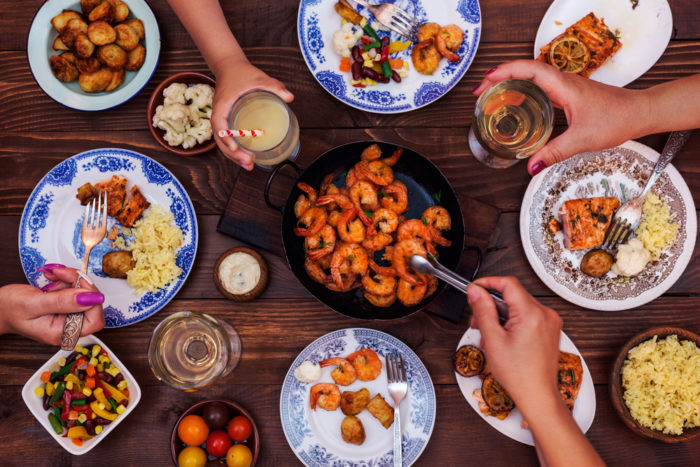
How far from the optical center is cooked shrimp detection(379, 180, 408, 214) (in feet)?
6.93

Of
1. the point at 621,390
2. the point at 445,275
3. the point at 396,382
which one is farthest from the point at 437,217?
the point at 621,390

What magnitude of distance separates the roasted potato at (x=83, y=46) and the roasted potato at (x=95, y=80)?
8 centimetres

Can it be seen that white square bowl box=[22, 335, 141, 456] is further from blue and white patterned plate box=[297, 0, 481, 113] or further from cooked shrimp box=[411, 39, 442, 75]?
cooked shrimp box=[411, 39, 442, 75]

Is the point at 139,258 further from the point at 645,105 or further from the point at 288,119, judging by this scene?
the point at 645,105

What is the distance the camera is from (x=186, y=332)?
2.20 meters

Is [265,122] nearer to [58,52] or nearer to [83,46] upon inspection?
[83,46]

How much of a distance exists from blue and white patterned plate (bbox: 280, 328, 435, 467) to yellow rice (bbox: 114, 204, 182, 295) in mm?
748

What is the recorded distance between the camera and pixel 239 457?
210cm

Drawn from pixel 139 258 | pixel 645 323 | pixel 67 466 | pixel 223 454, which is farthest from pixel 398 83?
pixel 67 466

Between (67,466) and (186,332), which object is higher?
(186,332)

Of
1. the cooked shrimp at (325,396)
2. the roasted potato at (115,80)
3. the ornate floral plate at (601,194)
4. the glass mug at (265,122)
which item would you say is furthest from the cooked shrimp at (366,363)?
the roasted potato at (115,80)

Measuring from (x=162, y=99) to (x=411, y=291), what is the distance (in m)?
1.49

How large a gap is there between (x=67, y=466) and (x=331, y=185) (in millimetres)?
1897

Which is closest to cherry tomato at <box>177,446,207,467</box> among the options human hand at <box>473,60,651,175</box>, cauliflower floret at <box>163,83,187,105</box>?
cauliflower floret at <box>163,83,187,105</box>
